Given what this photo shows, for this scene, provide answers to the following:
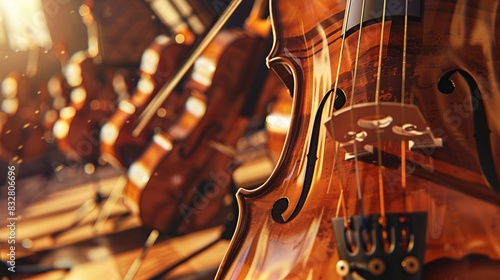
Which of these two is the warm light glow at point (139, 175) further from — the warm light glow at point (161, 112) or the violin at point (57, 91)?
the violin at point (57, 91)

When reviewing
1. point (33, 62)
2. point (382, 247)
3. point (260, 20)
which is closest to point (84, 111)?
point (33, 62)

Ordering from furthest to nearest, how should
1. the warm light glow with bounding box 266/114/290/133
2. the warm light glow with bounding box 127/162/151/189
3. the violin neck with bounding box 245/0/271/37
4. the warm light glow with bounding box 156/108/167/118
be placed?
the warm light glow with bounding box 156/108/167/118 < the violin neck with bounding box 245/0/271/37 < the warm light glow with bounding box 127/162/151/189 < the warm light glow with bounding box 266/114/290/133

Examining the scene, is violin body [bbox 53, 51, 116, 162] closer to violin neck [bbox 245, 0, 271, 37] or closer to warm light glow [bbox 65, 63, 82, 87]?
warm light glow [bbox 65, 63, 82, 87]

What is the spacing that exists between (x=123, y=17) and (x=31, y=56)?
462mm

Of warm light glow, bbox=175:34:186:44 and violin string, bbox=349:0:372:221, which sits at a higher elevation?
violin string, bbox=349:0:372:221

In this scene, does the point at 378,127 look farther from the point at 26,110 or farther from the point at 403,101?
the point at 26,110

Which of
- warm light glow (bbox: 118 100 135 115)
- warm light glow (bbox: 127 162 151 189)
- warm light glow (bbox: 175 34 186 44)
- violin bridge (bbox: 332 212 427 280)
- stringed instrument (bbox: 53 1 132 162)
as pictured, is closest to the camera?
violin bridge (bbox: 332 212 427 280)

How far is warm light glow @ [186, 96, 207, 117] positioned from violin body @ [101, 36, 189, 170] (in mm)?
82

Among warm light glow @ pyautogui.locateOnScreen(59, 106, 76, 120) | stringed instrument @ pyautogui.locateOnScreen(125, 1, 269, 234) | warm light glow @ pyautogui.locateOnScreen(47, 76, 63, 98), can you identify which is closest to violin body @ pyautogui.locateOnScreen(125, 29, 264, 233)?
stringed instrument @ pyautogui.locateOnScreen(125, 1, 269, 234)

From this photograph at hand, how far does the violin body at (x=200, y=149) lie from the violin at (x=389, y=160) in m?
0.74

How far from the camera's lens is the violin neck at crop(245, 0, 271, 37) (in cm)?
160

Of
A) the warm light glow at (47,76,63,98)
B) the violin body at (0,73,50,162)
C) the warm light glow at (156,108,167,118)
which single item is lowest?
the violin body at (0,73,50,162)

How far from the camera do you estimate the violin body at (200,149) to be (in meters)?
1.50

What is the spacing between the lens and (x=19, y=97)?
2240mm
